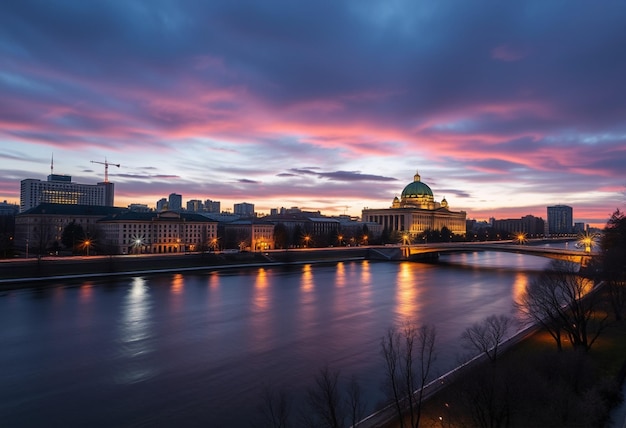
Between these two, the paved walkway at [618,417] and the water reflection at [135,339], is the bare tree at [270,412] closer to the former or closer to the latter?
the water reflection at [135,339]

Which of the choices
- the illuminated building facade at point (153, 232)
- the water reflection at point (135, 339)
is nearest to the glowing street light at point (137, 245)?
the illuminated building facade at point (153, 232)

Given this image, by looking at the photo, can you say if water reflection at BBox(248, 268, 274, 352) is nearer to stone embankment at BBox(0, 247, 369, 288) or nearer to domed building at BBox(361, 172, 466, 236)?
stone embankment at BBox(0, 247, 369, 288)

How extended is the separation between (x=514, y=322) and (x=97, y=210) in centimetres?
6827

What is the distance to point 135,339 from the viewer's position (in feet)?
63.3

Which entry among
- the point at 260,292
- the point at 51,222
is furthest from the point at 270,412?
the point at 51,222

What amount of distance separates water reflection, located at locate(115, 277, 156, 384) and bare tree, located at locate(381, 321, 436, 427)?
7.74 meters

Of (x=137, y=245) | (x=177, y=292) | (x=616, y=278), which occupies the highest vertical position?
(x=137, y=245)

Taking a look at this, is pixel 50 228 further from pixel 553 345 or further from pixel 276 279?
pixel 553 345

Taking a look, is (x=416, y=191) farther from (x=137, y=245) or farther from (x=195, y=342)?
(x=195, y=342)

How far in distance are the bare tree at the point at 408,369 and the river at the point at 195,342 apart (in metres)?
0.66

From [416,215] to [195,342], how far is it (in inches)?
3960

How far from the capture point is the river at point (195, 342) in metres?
12.2

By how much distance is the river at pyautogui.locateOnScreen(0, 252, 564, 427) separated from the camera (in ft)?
40.2

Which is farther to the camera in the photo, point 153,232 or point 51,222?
point 153,232
